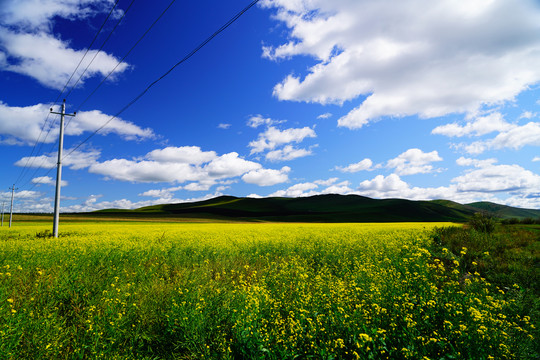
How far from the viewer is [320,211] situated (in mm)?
104500

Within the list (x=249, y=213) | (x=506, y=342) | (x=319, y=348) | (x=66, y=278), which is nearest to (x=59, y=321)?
(x=66, y=278)

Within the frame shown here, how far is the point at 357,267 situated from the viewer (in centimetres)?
881

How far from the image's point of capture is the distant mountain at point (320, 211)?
85.9m

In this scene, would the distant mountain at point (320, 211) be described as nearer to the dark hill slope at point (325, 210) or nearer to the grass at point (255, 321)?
the dark hill slope at point (325, 210)

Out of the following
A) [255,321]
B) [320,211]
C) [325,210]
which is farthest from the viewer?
[325,210]

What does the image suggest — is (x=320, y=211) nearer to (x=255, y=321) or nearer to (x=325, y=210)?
(x=325, y=210)

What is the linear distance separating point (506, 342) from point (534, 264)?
8370 mm

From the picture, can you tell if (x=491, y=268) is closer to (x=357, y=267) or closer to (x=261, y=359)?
(x=357, y=267)

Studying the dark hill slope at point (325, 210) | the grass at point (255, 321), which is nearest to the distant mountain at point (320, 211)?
the dark hill slope at point (325, 210)

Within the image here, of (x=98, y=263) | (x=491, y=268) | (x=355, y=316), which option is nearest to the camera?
(x=355, y=316)

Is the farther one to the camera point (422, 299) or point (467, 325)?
point (422, 299)

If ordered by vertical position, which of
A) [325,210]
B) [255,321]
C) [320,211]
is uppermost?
[325,210]

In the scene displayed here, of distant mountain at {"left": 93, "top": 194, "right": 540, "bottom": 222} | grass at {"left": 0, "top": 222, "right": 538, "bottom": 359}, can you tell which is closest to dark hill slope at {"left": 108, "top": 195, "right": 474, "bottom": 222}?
distant mountain at {"left": 93, "top": 194, "right": 540, "bottom": 222}

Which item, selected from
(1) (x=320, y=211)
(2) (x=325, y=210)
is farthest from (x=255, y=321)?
(2) (x=325, y=210)
